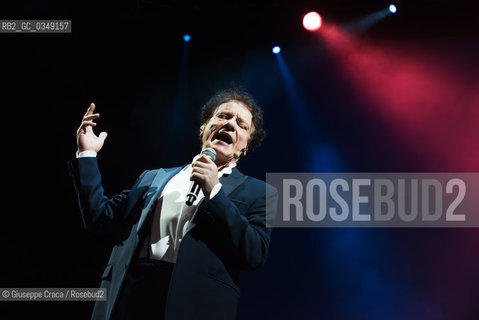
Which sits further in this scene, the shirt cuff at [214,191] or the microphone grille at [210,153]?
the microphone grille at [210,153]

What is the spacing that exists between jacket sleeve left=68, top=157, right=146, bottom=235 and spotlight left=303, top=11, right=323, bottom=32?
2.95 m

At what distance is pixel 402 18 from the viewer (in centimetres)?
386

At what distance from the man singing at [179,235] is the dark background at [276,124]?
1902 mm

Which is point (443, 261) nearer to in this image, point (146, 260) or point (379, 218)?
point (379, 218)

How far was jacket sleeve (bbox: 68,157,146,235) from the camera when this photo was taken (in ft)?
5.74

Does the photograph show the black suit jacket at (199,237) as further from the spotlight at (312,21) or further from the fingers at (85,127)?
the spotlight at (312,21)

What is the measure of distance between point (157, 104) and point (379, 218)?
2526mm

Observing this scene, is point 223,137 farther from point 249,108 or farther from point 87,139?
point 87,139

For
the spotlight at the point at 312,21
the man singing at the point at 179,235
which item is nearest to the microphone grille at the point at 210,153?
the man singing at the point at 179,235

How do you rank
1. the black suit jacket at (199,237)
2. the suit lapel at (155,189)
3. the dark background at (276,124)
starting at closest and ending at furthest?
the black suit jacket at (199,237) → the suit lapel at (155,189) → the dark background at (276,124)

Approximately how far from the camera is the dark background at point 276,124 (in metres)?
3.35

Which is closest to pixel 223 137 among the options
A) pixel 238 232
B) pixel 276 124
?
pixel 238 232

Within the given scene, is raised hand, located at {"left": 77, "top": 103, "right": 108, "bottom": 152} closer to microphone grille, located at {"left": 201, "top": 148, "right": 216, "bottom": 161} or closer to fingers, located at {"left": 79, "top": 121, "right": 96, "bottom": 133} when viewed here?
fingers, located at {"left": 79, "top": 121, "right": 96, "bottom": 133}

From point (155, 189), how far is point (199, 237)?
0.39 m
